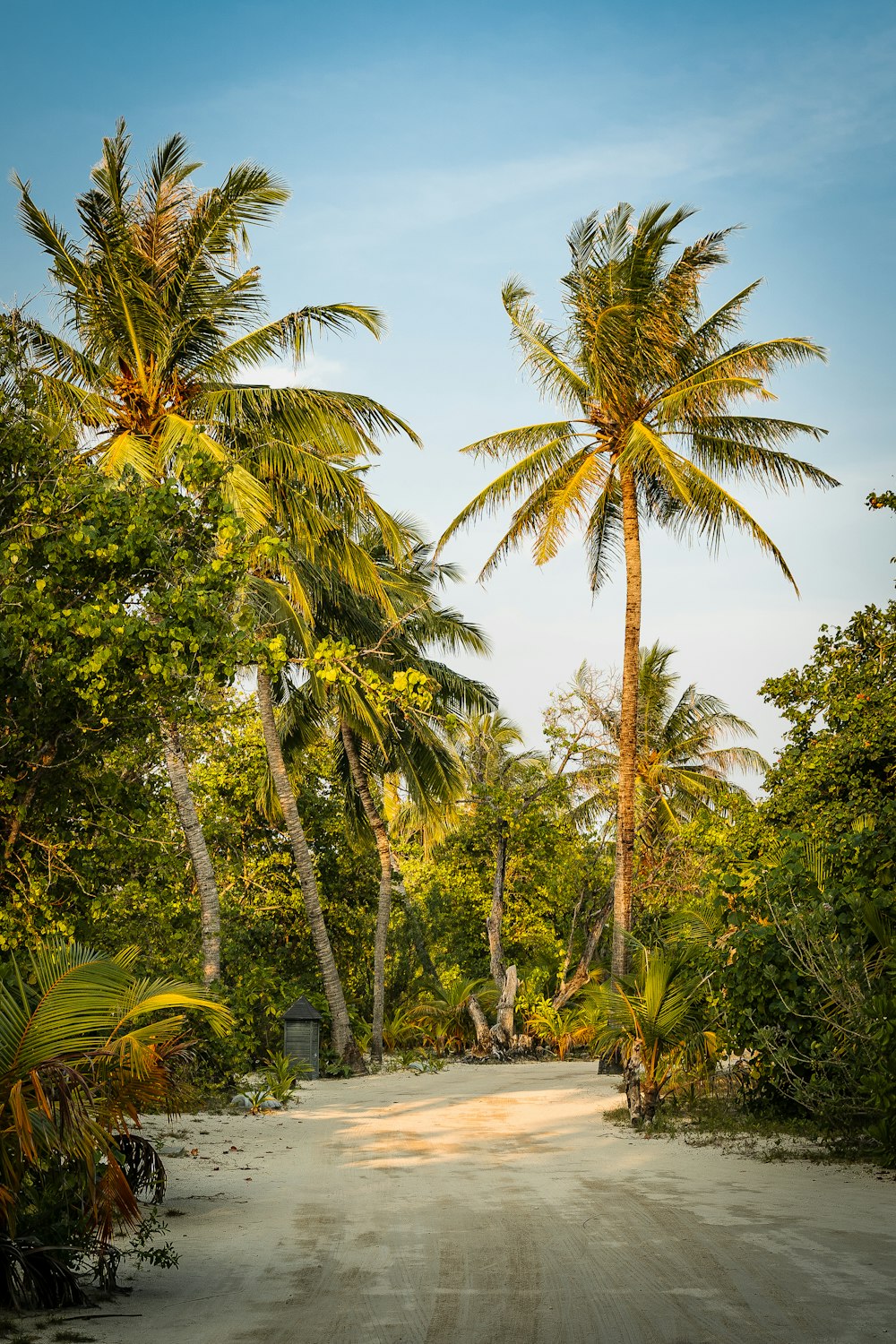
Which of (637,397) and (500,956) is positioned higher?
(637,397)

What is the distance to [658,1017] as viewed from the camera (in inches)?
412

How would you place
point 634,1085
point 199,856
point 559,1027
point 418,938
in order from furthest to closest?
point 418,938 → point 559,1027 → point 199,856 → point 634,1085

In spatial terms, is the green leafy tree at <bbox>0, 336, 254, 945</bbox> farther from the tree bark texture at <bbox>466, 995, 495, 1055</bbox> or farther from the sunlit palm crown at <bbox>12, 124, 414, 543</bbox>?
the tree bark texture at <bbox>466, 995, 495, 1055</bbox>

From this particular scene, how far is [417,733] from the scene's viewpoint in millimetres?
20062

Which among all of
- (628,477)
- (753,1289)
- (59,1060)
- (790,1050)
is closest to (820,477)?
(628,477)

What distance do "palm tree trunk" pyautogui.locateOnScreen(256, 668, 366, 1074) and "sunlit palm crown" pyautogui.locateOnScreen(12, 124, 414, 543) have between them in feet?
13.4

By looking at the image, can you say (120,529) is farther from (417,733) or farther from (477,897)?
(477,897)

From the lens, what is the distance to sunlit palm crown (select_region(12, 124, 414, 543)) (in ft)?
40.3

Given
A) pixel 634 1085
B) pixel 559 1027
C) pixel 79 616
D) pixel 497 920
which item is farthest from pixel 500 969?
pixel 79 616

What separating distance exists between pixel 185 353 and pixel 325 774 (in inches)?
429

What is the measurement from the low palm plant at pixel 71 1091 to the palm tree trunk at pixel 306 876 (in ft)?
37.9

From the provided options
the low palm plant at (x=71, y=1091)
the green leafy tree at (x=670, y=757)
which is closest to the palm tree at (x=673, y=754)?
the green leafy tree at (x=670, y=757)

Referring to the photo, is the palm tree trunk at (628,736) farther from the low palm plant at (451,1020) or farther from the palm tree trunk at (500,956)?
the low palm plant at (451,1020)

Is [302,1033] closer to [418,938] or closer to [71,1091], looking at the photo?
[418,938]
